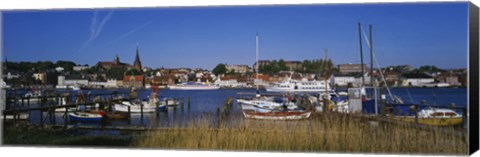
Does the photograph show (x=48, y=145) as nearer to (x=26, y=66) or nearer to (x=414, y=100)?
(x=26, y=66)

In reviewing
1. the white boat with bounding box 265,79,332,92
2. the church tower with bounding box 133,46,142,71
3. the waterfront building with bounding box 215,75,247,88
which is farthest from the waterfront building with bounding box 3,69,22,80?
the white boat with bounding box 265,79,332,92

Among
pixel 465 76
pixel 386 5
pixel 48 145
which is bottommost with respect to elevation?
pixel 48 145

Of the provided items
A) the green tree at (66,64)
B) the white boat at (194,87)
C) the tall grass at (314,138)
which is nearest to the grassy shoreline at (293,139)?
the tall grass at (314,138)

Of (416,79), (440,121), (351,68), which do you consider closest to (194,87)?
(351,68)

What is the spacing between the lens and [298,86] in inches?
566

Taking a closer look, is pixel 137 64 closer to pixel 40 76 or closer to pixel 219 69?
pixel 219 69

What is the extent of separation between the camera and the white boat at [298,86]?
13141mm

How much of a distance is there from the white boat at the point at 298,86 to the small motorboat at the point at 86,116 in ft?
21.4

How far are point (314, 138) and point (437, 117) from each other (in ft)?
9.32

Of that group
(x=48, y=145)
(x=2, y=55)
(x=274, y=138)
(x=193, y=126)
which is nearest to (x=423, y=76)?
(x=274, y=138)

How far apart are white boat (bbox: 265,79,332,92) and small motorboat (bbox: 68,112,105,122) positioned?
6531mm

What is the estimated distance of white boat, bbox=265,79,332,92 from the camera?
517 inches

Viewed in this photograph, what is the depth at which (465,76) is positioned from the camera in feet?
27.6

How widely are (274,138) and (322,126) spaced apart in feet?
3.65
